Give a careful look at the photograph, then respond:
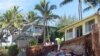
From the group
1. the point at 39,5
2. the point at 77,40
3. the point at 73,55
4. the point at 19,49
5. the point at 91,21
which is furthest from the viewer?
the point at 39,5

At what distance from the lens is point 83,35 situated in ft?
128

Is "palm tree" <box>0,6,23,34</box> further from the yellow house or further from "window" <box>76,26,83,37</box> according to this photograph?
"window" <box>76,26,83,37</box>

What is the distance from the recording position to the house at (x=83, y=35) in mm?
31361

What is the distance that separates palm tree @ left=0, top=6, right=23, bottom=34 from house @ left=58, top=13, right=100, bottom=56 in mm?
21093

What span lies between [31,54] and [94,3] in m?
15.3

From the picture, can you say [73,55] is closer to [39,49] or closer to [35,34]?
[39,49]

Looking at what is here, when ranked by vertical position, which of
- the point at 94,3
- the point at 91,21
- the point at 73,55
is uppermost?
the point at 94,3

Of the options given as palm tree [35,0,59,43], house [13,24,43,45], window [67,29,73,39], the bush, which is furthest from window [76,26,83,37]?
house [13,24,43,45]

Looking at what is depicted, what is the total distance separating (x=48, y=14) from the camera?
66938 mm

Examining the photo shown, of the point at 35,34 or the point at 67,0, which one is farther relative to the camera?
the point at 35,34

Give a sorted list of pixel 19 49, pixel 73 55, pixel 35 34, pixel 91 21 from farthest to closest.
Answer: pixel 35 34
pixel 19 49
pixel 91 21
pixel 73 55

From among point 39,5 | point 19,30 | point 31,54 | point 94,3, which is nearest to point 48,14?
point 39,5

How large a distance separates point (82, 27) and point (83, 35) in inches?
226

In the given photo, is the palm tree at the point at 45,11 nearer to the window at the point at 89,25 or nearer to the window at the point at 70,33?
the window at the point at 70,33
